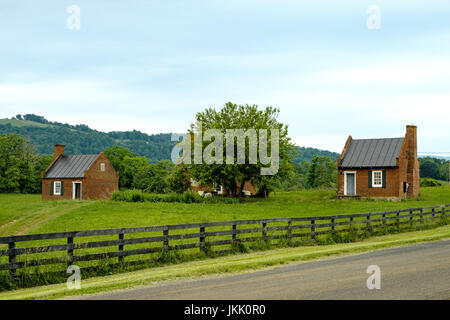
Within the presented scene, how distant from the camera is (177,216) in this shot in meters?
37.0

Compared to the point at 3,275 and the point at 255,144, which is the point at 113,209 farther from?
the point at 3,275

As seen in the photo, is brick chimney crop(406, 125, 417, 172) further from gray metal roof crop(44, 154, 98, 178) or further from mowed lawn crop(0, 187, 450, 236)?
gray metal roof crop(44, 154, 98, 178)

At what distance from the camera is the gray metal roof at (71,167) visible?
6450 centimetres

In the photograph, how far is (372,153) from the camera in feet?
166

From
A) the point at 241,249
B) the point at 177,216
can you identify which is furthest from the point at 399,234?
the point at 177,216

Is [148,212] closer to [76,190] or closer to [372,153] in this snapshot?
[372,153]

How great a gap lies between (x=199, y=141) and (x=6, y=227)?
20430 millimetres

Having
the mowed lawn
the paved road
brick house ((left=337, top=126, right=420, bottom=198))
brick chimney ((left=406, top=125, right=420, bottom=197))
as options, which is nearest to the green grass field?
the mowed lawn

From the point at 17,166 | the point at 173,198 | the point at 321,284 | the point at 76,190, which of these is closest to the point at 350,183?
the point at 173,198

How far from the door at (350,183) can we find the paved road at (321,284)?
34704 millimetres

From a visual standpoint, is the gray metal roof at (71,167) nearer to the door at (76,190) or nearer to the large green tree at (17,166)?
the door at (76,190)

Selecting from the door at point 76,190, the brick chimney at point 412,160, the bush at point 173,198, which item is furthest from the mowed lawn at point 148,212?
the door at point 76,190

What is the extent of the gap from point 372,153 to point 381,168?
7.95ft

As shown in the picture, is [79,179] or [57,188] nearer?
[79,179]
